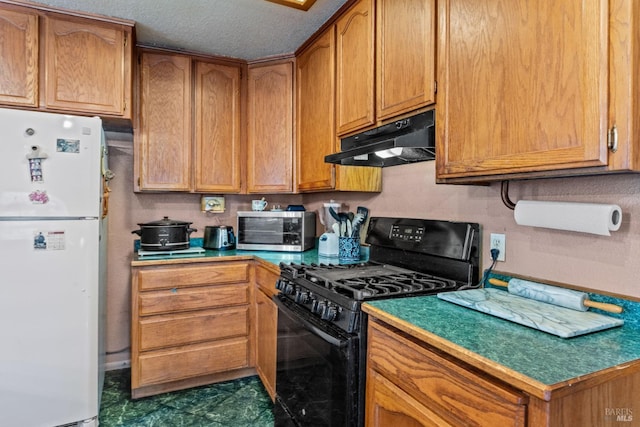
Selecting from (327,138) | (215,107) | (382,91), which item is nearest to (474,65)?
(382,91)

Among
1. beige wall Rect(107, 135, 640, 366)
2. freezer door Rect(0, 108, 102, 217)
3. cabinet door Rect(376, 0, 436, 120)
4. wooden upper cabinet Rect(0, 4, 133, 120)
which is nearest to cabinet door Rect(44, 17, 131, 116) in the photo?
wooden upper cabinet Rect(0, 4, 133, 120)

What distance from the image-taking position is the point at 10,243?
1.76 metres

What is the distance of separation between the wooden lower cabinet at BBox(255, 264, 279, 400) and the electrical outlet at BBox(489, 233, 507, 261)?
3.71 feet

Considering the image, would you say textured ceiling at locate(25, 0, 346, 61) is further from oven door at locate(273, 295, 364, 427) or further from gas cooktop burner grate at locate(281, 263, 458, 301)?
oven door at locate(273, 295, 364, 427)

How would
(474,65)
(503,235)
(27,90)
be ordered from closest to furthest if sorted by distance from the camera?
1. (474,65)
2. (503,235)
3. (27,90)

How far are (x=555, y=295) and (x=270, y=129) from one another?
2186 millimetres

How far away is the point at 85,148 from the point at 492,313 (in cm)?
202

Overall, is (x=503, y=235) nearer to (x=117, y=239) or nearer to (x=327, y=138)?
(x=327, y=138)

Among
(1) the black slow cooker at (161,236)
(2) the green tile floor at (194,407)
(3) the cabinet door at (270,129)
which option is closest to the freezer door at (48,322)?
(2) the green tile floor at (194,407)

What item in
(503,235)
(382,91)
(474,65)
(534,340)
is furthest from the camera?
(382,91)

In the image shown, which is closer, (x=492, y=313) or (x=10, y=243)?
(x=492, y=313)

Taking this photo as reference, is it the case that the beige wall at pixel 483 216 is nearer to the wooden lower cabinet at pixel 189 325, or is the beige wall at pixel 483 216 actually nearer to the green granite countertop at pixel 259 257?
the green granite countertop at pixel 259 257

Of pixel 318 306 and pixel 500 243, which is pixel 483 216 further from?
pixel 318 306

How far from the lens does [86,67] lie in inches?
86.8
